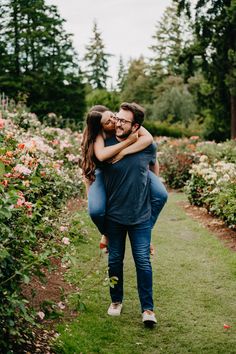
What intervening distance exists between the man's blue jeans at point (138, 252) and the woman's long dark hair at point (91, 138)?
0.44 metres

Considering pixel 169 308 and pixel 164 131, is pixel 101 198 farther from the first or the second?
pixel 164 131

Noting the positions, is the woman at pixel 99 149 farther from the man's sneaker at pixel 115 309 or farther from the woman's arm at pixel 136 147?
the man's sneaker at pixel 115 309

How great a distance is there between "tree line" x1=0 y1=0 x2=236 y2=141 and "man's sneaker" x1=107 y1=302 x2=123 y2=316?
15509 mm

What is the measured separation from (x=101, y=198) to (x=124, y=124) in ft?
1.98

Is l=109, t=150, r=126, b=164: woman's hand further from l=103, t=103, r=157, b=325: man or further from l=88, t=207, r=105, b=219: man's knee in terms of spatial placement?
l=88, t=207, r=105, b=219: man's knee

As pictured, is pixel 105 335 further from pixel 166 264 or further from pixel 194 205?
pixel 194 205

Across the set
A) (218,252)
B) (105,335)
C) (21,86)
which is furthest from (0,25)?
(105,335)

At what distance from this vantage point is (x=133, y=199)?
3771mm

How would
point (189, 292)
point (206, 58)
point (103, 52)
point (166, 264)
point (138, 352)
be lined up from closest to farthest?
1. point (138, 352)
2. point (189, 292)
3. point (166, 264)
4. point (206, 58)
5. point (103, 52)

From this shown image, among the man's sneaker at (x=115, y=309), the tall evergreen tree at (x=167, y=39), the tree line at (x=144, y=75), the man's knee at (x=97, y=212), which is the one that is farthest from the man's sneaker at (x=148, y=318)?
the tall evergreen tree at (x=167, y=39)

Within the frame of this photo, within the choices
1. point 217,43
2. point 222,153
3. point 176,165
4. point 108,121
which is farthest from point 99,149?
point 217,43

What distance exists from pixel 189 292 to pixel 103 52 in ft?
182

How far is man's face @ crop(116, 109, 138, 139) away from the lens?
3686 millimetres

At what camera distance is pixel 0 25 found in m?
30.7
